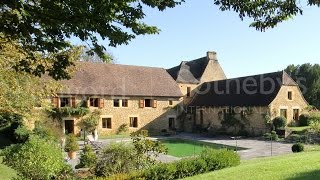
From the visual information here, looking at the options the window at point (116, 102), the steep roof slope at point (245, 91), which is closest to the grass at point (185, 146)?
the window at point (116, 102)

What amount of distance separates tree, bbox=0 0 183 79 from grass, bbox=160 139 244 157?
1814cm

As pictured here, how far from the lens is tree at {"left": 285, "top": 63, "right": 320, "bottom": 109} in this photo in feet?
158

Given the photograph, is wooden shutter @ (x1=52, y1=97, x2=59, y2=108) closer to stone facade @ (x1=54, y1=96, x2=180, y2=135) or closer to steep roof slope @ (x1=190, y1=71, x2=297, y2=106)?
stone facade @ (x1=54, y1=96, x2=180, y2=135)

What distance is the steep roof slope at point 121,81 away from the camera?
34.1 metres

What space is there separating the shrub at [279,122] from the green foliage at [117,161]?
1996cm

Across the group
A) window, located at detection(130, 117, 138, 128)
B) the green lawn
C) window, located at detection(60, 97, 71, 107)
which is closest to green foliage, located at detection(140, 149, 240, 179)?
the green lawn

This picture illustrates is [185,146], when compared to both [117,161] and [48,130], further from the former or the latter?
[117,161]

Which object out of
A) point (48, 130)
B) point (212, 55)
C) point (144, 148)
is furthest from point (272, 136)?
point (212, 55)

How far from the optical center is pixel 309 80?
5153cm

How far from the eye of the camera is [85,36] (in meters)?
5.80

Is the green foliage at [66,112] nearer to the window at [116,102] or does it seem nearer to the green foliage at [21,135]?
the window at [116,102]

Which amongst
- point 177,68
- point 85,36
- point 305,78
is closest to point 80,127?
point 177,68

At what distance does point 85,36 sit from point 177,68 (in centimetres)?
4016

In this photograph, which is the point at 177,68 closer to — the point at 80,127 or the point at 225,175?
the point at 80,127
